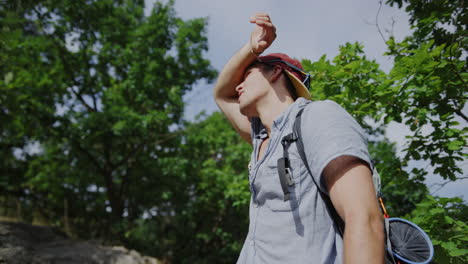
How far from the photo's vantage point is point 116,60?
34.8ft

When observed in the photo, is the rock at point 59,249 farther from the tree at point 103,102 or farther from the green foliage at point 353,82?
the green foliage at point 353,82

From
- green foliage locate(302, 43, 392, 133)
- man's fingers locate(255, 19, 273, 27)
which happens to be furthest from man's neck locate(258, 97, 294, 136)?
green foliage locate(302, 43, 392, 133)

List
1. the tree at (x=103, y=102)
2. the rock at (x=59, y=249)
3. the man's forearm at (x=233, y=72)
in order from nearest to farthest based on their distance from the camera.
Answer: the man's forearm at (x=233, y=72), the rock at (x=59, y=249), the tree at (x=103, y=102)

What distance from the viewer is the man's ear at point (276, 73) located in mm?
1638

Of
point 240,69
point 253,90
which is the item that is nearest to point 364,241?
point 253,90

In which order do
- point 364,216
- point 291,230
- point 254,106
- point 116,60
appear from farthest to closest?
point 116,60 → point 254,106 → point 291,230 → point 364,216

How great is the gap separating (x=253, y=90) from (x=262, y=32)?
1.07ft

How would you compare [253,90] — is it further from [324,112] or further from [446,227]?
[446,227]

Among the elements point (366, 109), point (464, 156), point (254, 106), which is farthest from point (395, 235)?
point (464, 156)

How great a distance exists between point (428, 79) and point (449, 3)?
121 centimetres

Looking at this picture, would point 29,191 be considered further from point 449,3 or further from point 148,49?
point 449,3

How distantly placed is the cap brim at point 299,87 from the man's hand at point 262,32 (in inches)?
9.2

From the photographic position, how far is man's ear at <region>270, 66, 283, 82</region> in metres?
1.64

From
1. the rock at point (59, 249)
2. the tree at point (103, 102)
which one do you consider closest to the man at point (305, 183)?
the rock at point (59, 249)
